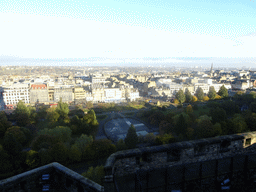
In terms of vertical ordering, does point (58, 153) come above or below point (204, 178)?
below

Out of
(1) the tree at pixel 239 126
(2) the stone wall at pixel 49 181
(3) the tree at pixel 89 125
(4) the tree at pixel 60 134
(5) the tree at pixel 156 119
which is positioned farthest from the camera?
(5) the tree at pixel 156 119

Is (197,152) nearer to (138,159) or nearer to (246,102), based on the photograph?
(138,159)

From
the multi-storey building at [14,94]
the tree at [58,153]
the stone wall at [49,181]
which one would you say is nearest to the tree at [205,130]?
the tree at [58,153]

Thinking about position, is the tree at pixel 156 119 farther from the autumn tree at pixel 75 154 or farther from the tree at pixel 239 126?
the autumn tree at pixel 75 154

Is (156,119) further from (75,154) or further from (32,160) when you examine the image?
(32,160)

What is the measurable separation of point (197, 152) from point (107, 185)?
3617 millimetres

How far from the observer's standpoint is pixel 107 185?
5582 millimetres

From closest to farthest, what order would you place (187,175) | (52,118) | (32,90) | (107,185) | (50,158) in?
(107,185) → (187,175) → (50,158) → (52,118) → (32,90)

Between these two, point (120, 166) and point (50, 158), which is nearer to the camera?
point (120, 166)

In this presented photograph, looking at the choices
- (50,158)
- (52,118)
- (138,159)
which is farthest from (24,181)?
(52,118)

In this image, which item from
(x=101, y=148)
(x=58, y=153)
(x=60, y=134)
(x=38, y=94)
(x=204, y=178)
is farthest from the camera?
(x=38, y=94)

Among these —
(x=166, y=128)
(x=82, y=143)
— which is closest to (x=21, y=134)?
(x=82, y=143)

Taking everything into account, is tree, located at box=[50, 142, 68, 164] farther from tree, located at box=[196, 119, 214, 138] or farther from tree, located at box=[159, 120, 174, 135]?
tree, located at box=[196, 119, 214, 138]

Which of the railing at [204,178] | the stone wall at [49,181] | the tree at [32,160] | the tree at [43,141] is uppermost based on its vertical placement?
the railing at [204,178]
